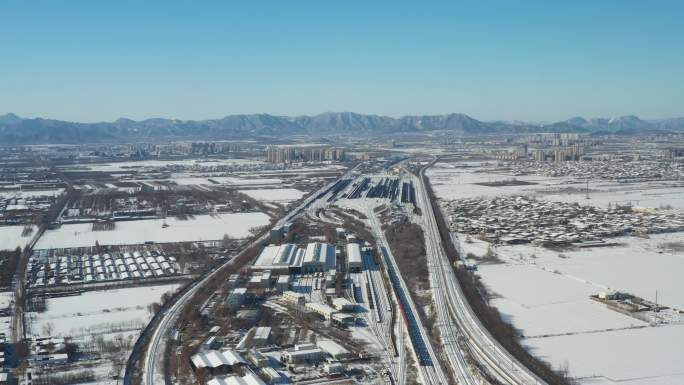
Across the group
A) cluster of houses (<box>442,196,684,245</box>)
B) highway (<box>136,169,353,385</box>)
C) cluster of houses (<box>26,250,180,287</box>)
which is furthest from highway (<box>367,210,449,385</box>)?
cluster of houses (<box>26,250,180,287</box>)

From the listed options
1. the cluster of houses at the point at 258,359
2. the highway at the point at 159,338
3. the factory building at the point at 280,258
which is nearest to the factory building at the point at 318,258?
the factory building at the point at 280,258

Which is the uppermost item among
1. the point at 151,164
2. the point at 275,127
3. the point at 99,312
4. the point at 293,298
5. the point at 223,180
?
the point at 275,127

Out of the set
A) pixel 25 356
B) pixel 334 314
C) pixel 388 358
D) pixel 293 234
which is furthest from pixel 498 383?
pixel 293 234

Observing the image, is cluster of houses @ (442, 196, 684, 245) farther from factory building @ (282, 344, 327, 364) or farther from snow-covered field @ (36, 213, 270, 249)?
factory building @ (282, 344, 327, 364)

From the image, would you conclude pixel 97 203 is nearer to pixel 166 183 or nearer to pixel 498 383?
pixel 166 183

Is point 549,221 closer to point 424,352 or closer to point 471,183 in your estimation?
point 471,183

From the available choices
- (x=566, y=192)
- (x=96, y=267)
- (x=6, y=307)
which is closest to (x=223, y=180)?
(x=566, y=192)
